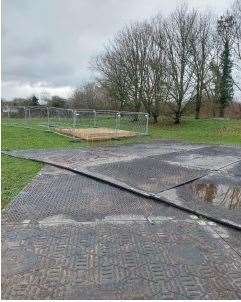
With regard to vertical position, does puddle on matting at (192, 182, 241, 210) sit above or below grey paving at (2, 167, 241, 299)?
above

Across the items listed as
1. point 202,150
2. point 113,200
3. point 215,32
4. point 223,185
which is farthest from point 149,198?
point 215,32

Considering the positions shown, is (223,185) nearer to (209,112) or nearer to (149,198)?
(149,198)

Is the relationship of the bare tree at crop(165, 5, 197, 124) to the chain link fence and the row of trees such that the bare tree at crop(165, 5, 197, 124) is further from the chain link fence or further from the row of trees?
the chain link fence

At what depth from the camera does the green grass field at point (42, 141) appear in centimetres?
774

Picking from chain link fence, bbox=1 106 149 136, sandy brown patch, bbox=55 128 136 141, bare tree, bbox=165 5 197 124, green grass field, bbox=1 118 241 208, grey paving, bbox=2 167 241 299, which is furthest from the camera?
bare tree, bbox=165 5 197 124

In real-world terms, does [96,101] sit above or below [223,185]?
above

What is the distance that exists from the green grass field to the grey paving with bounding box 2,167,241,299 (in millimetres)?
1130

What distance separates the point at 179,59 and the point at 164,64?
145 centimetres

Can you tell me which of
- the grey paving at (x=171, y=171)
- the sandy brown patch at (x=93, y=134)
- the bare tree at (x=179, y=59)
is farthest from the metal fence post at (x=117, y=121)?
the bare tree at (x=179, y=59)

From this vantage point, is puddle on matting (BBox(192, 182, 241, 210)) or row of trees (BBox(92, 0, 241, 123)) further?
row of trees (BBox(92, 0, 241, 123))

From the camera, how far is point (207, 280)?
3.75 meters

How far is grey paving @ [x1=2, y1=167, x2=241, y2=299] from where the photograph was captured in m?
3.53

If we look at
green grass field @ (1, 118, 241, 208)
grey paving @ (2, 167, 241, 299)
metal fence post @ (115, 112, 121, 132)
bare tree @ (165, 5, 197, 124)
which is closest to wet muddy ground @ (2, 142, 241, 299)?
grey paving @ (2, 167, 241, 299)

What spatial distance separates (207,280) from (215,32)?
103 ft
